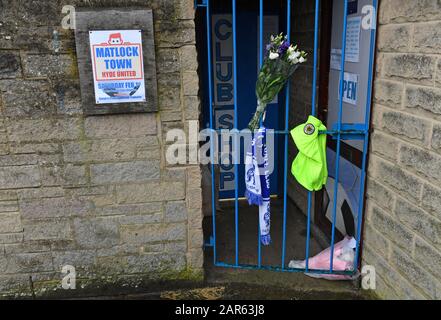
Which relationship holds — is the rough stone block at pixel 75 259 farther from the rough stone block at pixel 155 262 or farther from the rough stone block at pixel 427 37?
the rough stone block at pixel 427 37

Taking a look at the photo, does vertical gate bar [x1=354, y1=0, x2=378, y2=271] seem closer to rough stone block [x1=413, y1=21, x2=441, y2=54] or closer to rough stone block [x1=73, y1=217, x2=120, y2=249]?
rough stone block [x1=413, y1=21, x2=441, y2=54]

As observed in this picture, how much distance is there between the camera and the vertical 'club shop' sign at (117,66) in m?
2.62

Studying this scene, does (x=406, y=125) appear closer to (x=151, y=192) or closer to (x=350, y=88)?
(x=350, y=88)

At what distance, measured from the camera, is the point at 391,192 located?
2.66 m

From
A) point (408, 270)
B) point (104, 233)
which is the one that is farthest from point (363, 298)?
point (104, 233)

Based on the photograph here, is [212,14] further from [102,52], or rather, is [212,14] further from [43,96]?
[43,96]

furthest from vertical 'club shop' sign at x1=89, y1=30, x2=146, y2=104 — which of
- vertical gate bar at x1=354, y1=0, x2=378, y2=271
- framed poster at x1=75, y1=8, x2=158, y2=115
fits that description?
vertical gate bar at x1=354, y1=0, x2=378, y2=271

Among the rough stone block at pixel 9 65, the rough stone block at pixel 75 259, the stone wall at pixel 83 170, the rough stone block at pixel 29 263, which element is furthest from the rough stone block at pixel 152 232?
the rough stone block at pixel 9 65

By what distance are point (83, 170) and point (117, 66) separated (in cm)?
75

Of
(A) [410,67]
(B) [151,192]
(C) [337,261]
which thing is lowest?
(C) [337,261]

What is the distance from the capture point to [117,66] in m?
2.68

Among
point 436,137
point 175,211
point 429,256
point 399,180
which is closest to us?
point 436,137

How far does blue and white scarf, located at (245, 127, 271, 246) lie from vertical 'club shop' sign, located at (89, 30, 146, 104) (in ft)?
2.75

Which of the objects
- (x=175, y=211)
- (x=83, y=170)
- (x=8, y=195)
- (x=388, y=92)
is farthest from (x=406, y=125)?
(x=8, y=195)
